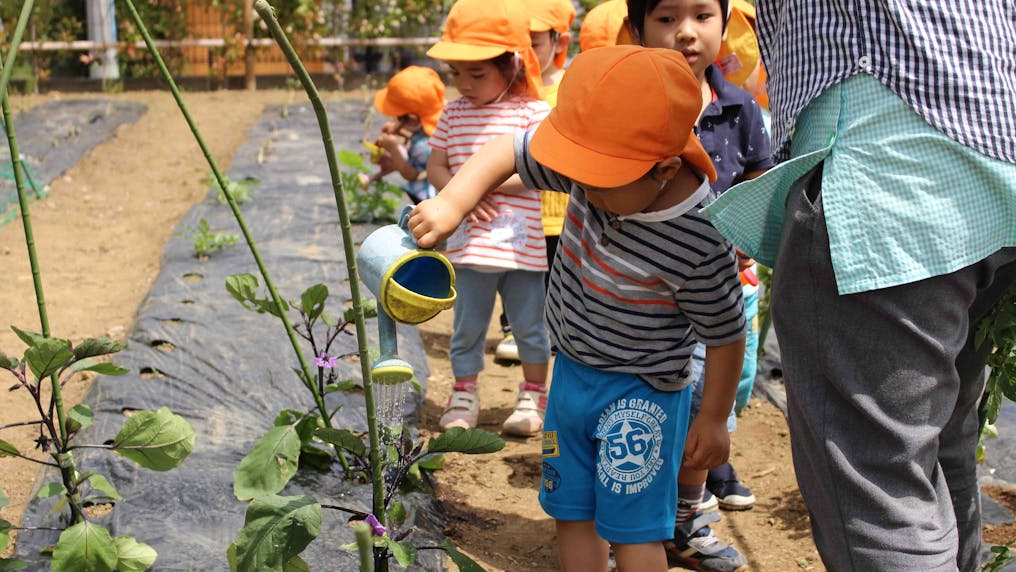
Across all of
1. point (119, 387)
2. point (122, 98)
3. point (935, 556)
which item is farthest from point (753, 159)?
point (122, 98)

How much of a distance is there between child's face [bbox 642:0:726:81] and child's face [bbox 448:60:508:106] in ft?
2.80

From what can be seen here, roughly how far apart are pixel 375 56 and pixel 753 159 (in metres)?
10.6

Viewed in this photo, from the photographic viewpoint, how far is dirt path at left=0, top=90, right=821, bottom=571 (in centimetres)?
262

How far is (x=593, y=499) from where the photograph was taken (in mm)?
2008

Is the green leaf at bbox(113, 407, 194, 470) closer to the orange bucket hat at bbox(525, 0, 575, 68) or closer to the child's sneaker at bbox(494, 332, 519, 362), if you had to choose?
the orange bucket hat at bbox(525, 0, 575, 68)

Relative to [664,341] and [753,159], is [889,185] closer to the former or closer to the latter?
[664,341]

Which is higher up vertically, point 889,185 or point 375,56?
point 889,185

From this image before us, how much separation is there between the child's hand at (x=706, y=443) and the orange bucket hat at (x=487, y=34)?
4.65 feet

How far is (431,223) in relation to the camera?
5.50 ft

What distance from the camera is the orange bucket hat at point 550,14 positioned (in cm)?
344

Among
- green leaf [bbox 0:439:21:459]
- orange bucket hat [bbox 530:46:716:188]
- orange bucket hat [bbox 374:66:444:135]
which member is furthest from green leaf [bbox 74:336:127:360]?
orange bucket hat [bbox 374:66:444:135]

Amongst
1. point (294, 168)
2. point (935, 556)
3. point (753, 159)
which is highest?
point (753, 159)

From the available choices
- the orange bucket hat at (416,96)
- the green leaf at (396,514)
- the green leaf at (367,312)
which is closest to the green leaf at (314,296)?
the green leaf at (367,312)

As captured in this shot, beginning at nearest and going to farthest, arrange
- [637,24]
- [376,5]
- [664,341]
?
[664,341] < [637,24] < [376,5]
